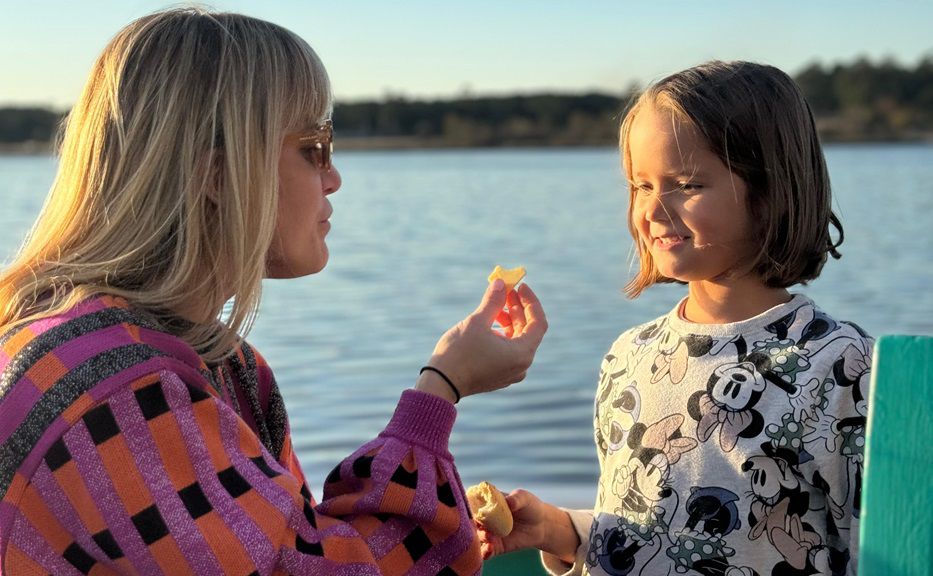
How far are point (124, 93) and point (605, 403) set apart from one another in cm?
100

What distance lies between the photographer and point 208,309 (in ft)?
5.38

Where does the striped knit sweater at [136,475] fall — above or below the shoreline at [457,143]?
above

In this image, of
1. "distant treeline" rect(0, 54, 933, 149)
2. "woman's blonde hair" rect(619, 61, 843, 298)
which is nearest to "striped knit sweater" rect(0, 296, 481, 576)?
"woman's blonde hair" rect(619, 61, 843, 298)

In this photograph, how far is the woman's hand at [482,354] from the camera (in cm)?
169

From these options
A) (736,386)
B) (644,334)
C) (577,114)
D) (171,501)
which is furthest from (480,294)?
(577,114)

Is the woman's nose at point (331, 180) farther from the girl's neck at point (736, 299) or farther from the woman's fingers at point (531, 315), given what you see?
the girl's neck at point (736, 299)

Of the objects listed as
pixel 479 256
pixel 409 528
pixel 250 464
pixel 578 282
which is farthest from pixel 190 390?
pixel 479 256

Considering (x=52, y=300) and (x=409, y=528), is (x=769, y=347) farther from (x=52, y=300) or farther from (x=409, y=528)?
(x=52, y=300)

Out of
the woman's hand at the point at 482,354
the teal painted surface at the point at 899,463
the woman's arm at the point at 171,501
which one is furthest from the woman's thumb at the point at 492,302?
the teal painted surface at the point at 899,463

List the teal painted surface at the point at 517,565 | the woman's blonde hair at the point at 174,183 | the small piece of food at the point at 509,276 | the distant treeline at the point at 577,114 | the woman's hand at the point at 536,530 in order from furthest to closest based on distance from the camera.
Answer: the distant treeline at the point at 577,114 < the teal painted surface at the point at 517,565 < the woman's hand at the point at 536,530 < the small piece of food at the point at 509,276 < the woman's blonde hair at the point at 174,183

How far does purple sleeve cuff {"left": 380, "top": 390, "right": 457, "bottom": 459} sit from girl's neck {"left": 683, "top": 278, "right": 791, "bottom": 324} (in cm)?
57

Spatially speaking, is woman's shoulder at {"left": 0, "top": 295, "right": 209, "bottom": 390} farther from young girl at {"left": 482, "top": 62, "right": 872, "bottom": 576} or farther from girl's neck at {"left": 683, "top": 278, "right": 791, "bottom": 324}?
girl's neck at {"left": 683, "top": 278, "right": 791, "bottom": 324}

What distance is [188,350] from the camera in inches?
59.3

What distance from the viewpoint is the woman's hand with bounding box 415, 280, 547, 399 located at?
169cm
